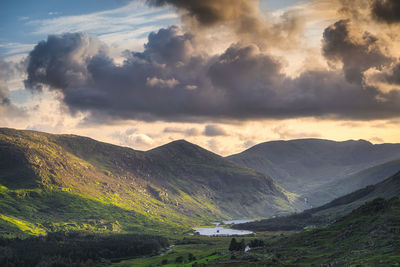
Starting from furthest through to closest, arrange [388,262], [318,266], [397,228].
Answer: [397,228] → [318,266] → [388,262]

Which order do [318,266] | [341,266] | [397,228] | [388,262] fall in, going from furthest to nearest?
[397,228], [318,266], [341,266], [388,262]

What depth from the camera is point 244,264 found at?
19038 centimetres

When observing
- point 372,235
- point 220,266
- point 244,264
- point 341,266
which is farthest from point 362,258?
point 220,266

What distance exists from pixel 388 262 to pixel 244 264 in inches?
2520

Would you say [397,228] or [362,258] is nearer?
[362,258]

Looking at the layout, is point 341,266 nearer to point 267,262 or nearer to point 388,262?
point 388,262

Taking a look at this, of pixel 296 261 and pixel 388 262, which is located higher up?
pixel 388 262

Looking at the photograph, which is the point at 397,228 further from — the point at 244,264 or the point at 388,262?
the point at 244,264

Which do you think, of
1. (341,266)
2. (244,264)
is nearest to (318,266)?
(341,266)

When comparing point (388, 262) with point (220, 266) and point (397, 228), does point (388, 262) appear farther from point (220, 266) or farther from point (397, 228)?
point (220, 266)

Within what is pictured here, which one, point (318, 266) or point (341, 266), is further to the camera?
point (318, 266)

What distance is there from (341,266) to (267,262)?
34384 millimetres

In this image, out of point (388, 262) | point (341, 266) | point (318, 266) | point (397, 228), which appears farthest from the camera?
point (397, 228)

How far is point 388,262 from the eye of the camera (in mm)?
153125
